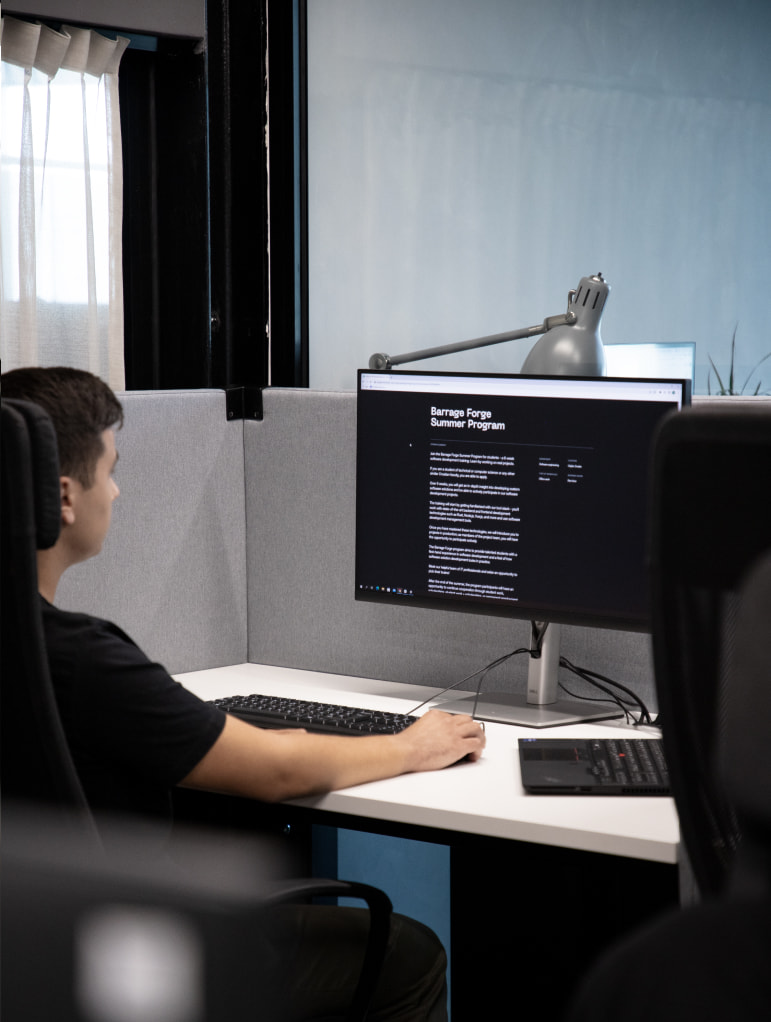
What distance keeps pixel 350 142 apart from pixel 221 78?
144 cm

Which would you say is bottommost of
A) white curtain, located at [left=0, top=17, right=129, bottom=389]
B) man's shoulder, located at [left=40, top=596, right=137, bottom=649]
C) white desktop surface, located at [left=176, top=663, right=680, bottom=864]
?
white desktop surface, located at [left=176, top=663, right=680, bottom=864]

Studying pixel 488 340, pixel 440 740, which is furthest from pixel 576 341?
pixel 440 740

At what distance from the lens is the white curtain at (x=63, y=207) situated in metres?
2.86

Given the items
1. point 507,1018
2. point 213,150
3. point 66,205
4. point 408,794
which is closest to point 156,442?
point 213,150

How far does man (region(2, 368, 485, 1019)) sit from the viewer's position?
1.18 m

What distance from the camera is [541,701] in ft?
5.59

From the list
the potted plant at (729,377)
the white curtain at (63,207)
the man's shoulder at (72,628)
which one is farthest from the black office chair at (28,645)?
the potted plant at (729,377)

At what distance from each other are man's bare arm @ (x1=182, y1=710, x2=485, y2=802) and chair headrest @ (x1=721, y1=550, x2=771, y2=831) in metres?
0.77

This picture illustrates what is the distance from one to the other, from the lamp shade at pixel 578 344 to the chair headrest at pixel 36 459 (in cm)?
86

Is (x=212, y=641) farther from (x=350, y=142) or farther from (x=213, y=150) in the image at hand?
(x=350, y=142)

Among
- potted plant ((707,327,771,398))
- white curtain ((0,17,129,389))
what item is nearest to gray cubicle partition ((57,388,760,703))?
white curtain ((0,17,129,389))

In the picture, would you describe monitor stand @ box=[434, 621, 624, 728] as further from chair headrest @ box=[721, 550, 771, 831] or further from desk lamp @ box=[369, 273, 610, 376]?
chair headrest @ box=[721, 550, 771, 831]

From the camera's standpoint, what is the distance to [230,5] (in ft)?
6.74

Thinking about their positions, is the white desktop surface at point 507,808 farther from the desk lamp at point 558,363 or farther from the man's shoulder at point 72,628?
the man's shoulder at point 72,628
